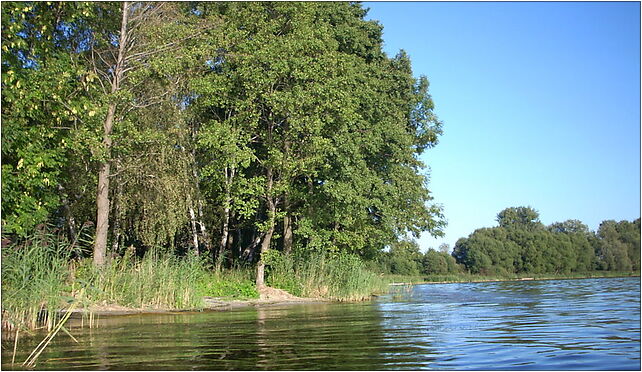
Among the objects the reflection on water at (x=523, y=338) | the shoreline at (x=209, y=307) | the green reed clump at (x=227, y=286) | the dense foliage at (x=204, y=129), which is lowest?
the reflection on water at (x=523, y=338)

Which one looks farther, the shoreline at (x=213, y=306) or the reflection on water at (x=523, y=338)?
the shoreline at (x=213, y=306)

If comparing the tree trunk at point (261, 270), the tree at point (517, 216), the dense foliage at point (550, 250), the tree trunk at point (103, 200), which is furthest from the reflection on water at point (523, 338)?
the tree at point (517, 216)

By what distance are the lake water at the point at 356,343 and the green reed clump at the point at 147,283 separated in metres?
2.02

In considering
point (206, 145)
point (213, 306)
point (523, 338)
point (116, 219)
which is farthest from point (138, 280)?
point (523, 338)

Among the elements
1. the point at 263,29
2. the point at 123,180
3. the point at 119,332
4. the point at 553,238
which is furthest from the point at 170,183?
the point at 553,238

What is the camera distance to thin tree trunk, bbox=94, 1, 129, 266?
20.4m

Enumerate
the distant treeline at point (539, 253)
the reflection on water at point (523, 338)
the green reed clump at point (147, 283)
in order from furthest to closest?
the distant treeline at point (539, 253) → the green reed clump at point (147, 283) → the reflection on water at point (523, 338)

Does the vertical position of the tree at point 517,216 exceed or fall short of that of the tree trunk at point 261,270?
it exceeds it

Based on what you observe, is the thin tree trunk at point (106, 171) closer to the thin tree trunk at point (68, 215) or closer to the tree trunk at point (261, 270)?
the thin tree trunk at point (68, 215)

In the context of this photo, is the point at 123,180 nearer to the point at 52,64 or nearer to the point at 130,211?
the point at 130,211

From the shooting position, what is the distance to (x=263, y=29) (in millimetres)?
25422

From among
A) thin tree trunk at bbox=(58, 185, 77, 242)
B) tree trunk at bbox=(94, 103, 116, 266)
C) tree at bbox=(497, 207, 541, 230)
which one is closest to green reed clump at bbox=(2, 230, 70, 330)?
tree trunk at bbox=(94, 103, 116, 266)

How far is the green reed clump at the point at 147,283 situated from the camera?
16.7 meters

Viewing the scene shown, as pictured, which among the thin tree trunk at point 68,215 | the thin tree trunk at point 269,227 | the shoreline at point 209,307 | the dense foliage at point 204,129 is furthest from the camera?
the thin tree trunk at point 269,227
